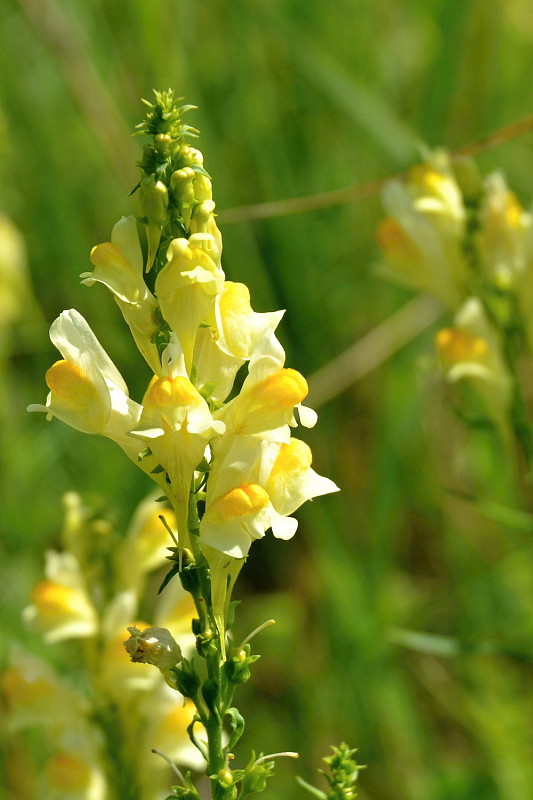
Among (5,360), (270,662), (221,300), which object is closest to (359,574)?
(270,662)

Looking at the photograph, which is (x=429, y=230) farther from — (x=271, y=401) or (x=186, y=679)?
(x=186, y=679)

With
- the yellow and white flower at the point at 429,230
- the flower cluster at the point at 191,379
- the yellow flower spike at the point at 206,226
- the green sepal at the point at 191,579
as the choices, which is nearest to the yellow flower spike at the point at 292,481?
the flower cluster at the point at 191,379

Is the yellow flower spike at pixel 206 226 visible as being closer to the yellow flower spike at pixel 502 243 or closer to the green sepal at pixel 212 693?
the green sepal at pixel 212 693

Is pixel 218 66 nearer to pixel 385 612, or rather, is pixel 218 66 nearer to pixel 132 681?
pixel 385 612

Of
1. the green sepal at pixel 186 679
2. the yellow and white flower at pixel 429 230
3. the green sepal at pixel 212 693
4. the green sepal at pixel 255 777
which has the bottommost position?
the green sepal at pixel 255 777

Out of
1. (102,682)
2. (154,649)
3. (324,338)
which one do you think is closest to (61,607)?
(102,682)

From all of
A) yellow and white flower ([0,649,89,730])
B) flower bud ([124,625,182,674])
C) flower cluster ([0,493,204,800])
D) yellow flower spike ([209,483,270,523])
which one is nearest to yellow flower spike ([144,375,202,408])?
yellow flower spike ([209,483,270,523])
